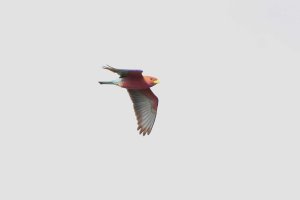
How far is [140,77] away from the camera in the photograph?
24.6 m

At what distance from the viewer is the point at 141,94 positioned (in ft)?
84.3

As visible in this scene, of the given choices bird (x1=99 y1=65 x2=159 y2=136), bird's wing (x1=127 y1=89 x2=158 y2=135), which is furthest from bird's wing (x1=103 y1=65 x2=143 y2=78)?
bird's wing (x1=127 y1=89 x2=158 y2=135)

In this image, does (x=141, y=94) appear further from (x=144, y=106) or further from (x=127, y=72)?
(x=127, y=72)

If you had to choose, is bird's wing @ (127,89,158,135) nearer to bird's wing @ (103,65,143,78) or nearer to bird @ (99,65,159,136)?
bird @ (99,65,159,136)

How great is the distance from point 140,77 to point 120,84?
2.26 ft

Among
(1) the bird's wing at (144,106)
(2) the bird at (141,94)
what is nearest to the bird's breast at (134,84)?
(2) the bird at (141,94)

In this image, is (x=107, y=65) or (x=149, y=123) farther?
(x=149, y=123)

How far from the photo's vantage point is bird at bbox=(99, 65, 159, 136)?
24.4 m

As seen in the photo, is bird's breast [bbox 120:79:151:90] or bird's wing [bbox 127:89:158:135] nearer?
bird's breast [bbox 120:79:151:90]

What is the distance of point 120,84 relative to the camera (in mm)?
24516

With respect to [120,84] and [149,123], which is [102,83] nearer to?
[120,84]

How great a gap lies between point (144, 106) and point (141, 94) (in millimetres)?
465

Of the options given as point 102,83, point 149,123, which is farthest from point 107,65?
point 149,123

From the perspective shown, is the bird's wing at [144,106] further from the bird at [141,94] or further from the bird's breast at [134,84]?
the bird's breast at [134,84]
